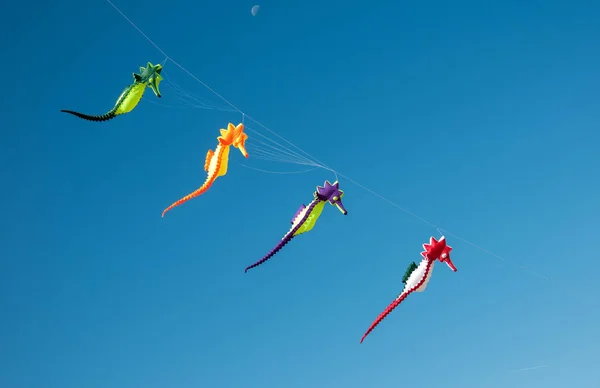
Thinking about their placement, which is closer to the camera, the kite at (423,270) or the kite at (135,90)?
the kite at (423,270)

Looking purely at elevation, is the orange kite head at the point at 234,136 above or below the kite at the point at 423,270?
above

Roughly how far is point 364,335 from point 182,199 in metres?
7.30

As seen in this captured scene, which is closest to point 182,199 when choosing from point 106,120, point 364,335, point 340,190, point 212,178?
point 212,178

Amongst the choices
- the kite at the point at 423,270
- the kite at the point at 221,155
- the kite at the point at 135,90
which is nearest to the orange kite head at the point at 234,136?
the kite at the point at 221,155

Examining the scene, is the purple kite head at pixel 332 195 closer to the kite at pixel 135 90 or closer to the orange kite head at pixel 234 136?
the orange kite head at pixel 234 136

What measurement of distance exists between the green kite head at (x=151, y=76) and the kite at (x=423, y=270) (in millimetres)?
9485

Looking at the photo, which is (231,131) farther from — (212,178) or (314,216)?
(314,216)

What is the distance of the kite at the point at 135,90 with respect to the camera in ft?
80.0

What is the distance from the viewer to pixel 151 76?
80.1 ft

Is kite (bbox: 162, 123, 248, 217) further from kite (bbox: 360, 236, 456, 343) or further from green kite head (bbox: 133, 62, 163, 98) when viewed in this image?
kite (bbox: 360, 236, 456, 343)

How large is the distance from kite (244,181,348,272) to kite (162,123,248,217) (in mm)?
2502

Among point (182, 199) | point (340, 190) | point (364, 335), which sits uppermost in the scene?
point (340, 190)

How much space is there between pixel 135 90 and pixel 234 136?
3343 mm

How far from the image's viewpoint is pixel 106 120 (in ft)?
80.6
